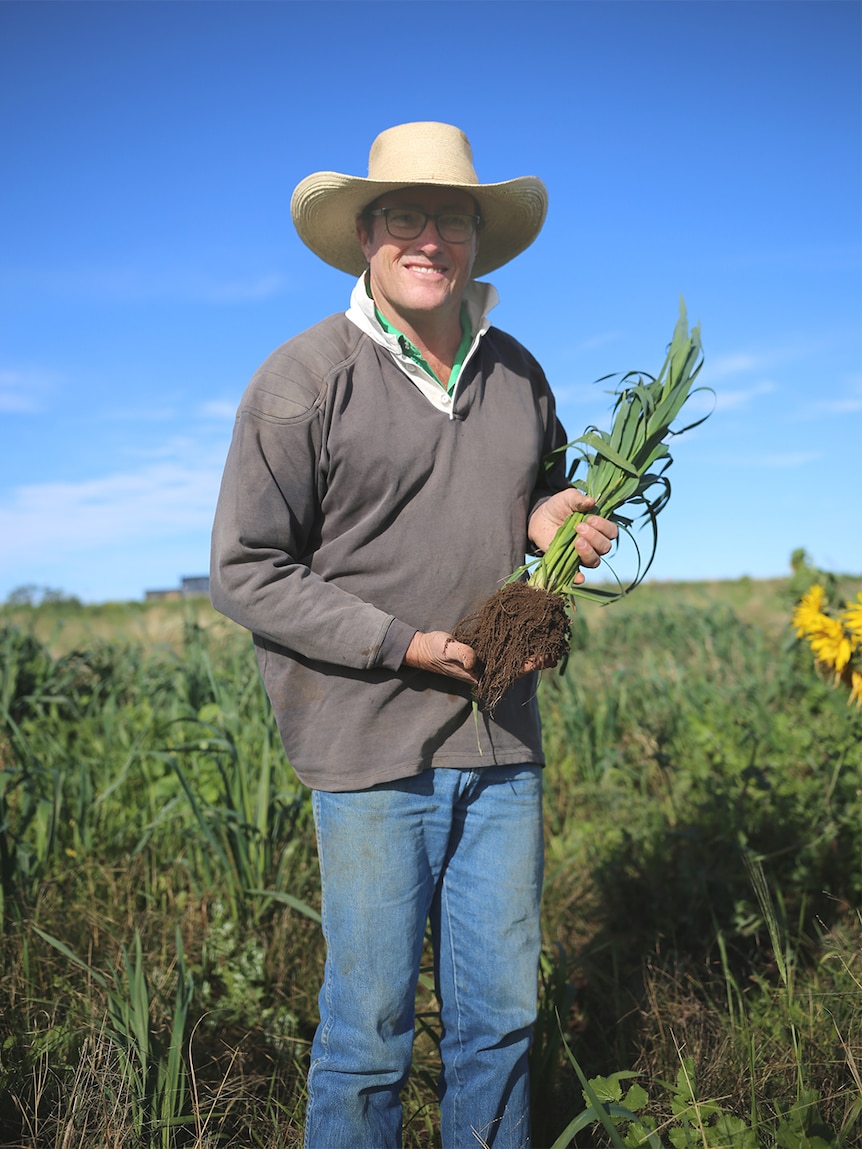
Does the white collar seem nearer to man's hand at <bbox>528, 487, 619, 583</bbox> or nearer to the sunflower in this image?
man's hand at <bbox>528, 487, 619, 583</bbox>

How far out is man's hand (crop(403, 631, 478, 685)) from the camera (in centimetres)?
216

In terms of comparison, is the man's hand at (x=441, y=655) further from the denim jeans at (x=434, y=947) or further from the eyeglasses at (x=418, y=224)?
the eyeglasses at (x=418, y=224)

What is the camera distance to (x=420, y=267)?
235 centimetres

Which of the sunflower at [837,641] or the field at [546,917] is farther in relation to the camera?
the sunflower at [837,641]

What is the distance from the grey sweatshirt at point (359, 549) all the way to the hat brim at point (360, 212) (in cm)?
42

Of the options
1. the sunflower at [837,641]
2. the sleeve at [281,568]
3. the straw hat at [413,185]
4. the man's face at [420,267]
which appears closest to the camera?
the sleeve at [281,568]

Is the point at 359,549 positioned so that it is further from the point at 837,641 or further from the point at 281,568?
the point at 837,641

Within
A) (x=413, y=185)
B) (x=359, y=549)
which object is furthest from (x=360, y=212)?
(x=359, y=549)

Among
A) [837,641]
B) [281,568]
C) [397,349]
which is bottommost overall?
[837,641]

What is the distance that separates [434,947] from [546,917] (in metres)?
1.38

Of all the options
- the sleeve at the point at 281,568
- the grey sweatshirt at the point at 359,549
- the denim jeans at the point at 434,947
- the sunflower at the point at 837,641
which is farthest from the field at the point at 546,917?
the sleeve at the point at 281,568

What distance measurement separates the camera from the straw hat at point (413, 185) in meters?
2.45

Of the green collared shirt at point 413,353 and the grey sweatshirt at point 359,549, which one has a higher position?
the green collared shirt at point 413,353

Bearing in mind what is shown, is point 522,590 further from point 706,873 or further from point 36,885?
point 36,885
